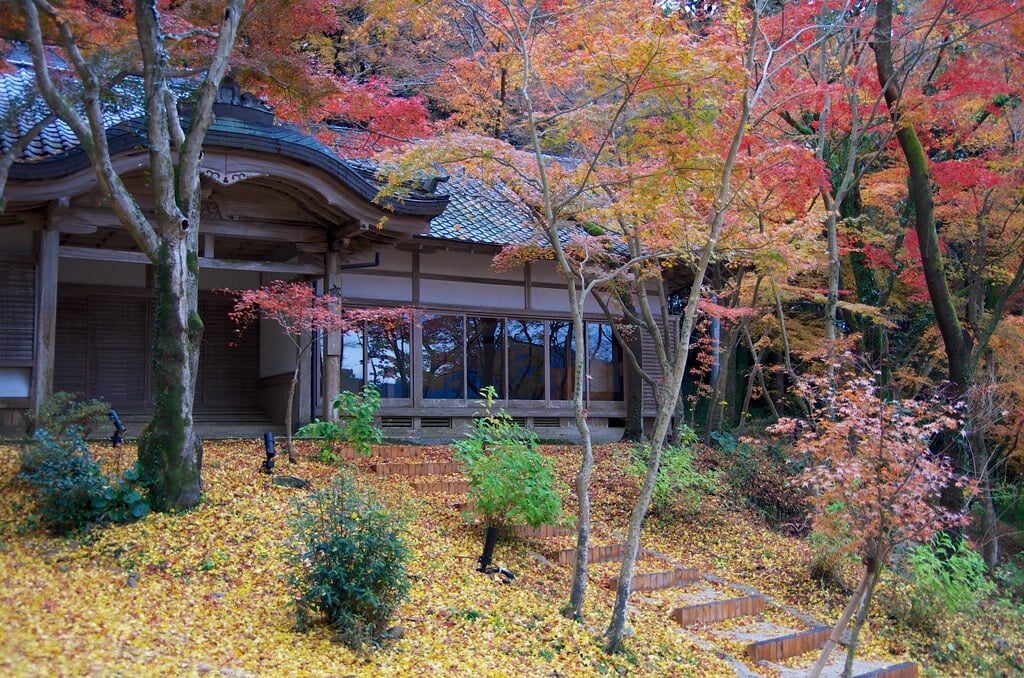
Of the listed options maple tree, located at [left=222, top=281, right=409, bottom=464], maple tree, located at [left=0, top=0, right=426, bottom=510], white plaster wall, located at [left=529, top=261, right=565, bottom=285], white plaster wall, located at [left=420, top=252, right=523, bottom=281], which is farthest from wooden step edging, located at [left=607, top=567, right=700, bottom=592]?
white plaster wall, located at [left=529, top=261, right=565, bottom=285]

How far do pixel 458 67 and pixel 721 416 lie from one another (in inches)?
324

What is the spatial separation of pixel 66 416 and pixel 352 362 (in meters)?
4.92

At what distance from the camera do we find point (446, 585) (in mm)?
7164

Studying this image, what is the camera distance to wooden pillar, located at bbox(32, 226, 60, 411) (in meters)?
9.69

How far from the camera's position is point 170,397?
7516mm

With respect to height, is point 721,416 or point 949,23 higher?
point 949,23

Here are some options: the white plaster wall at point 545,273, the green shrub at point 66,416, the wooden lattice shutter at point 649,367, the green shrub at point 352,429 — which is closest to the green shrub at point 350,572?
the green shrub at point 352,429

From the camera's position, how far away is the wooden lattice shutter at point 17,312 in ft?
32.4

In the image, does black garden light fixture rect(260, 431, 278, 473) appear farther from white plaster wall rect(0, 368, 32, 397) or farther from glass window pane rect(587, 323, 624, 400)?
glass window pane rect(587, 323, 624, 400)

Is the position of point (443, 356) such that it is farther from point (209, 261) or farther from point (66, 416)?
point (66, 416)

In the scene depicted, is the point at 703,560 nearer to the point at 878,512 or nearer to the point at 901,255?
the point at 878,512

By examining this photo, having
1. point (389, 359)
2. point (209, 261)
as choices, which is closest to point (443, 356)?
point (389, 359)

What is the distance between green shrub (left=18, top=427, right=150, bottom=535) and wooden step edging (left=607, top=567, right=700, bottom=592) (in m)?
4.71

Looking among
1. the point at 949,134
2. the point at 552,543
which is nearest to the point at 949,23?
the point at 949,134
